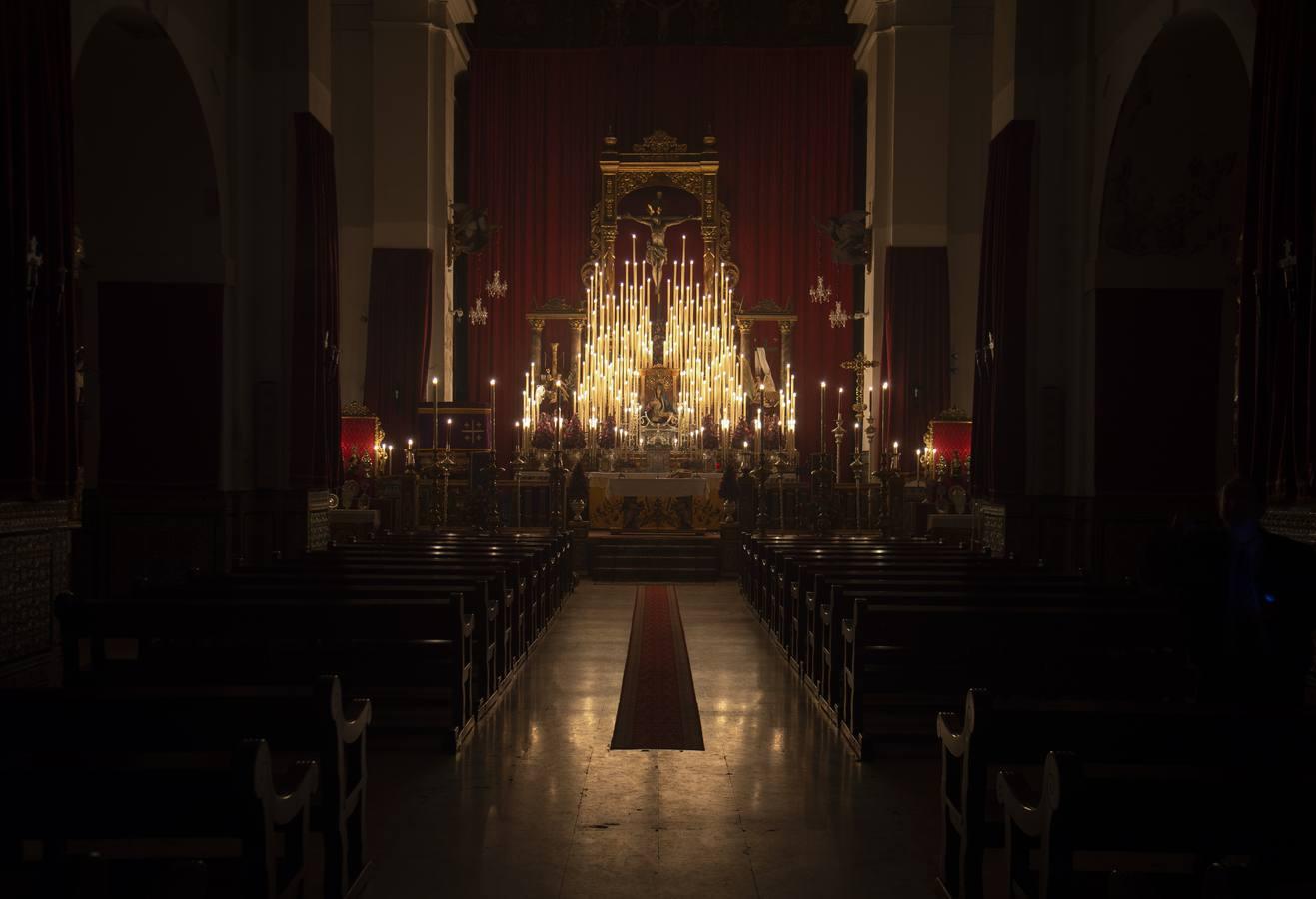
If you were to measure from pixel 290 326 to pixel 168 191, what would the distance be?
1.42 m

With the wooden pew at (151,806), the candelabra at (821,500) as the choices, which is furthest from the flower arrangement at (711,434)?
the wooden pew at (151,806)

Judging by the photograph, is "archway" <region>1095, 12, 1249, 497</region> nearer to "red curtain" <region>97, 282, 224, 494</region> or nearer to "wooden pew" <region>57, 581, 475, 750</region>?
"wooden pew" <region>57, 581, 475, 750</region>

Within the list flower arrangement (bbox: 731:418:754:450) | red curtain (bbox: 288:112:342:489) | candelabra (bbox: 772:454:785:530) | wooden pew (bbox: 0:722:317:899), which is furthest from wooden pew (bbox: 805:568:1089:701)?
flower arrangement (bbox: 731:418:754:450)

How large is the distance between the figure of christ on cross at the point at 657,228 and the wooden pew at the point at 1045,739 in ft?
57.7

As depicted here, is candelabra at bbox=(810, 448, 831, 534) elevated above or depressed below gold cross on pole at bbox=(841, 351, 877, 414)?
below

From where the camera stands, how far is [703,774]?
5.43 meters

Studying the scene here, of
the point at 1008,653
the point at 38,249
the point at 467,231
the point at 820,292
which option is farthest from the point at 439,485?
the point at 1008,653

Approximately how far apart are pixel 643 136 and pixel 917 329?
684 cm

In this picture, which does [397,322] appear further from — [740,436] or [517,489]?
[740,436]

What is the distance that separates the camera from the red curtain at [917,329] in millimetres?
19016

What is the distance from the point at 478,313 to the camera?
73.5 feet

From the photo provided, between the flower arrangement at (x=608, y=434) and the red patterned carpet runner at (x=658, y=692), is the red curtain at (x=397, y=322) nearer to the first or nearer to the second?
the flower arrangement at (x=608, y=434)

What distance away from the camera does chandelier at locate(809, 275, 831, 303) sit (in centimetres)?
2223

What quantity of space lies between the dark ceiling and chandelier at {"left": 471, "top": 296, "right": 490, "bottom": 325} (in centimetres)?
472
